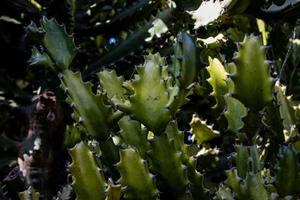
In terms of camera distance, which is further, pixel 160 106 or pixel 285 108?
pixel 285 108

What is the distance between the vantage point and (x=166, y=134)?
5.54 ft

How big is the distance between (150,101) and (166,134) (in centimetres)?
11

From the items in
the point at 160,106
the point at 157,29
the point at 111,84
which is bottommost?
the point at 160,106

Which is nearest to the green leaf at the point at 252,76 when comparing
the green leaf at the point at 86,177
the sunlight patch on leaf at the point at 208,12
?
the green leaf at the point at 86,177

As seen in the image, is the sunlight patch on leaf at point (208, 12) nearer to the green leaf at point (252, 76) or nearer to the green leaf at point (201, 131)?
the green leaf at point (201, 131)

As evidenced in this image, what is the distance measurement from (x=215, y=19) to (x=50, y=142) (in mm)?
872

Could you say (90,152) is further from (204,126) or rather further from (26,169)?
(26,169)

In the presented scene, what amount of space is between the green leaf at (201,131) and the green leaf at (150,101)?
2.06 feet

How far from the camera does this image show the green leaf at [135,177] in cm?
161

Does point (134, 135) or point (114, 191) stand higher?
point (134, 135)

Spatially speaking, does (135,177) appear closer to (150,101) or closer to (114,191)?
(114,191)

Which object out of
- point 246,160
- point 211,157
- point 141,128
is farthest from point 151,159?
point 211,157

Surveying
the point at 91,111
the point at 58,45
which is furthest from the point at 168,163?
the point at 58,45

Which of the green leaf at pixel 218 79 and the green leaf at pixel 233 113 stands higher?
the green leaf at pixel 218 79
